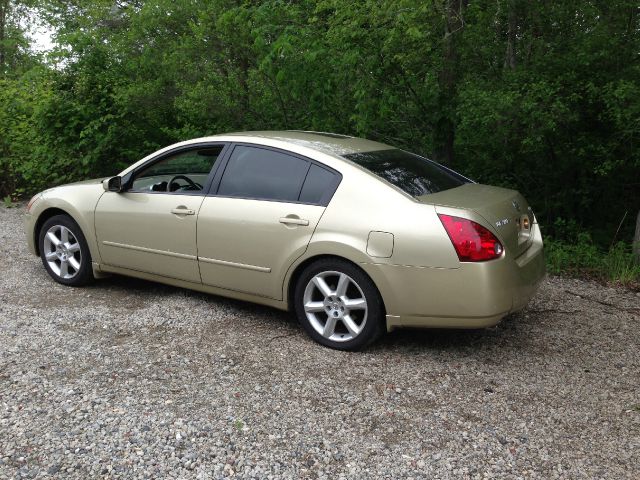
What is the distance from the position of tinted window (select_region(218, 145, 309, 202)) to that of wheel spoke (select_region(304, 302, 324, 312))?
0.75m

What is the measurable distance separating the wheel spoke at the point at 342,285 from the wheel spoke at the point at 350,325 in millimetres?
167

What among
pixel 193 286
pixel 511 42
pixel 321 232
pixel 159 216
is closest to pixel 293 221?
pixel 321 232

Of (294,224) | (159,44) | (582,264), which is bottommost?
(582,264)

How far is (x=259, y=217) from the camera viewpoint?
4625mm

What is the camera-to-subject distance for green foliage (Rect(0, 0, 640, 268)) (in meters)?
6.91

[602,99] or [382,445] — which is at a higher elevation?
[602,99]

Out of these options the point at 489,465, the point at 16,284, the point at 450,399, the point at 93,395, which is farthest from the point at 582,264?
the point at 16,284

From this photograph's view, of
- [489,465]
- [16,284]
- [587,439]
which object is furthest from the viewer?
[16,284]

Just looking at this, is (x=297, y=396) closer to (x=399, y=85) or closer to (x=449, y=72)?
(x=399, y=85)

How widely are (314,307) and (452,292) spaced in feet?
3.32

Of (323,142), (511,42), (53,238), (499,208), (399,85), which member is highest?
(511,42)

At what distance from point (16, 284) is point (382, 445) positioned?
A: 169 inches

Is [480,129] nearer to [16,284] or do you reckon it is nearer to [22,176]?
[16,284]

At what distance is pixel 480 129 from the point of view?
737 centimetres
